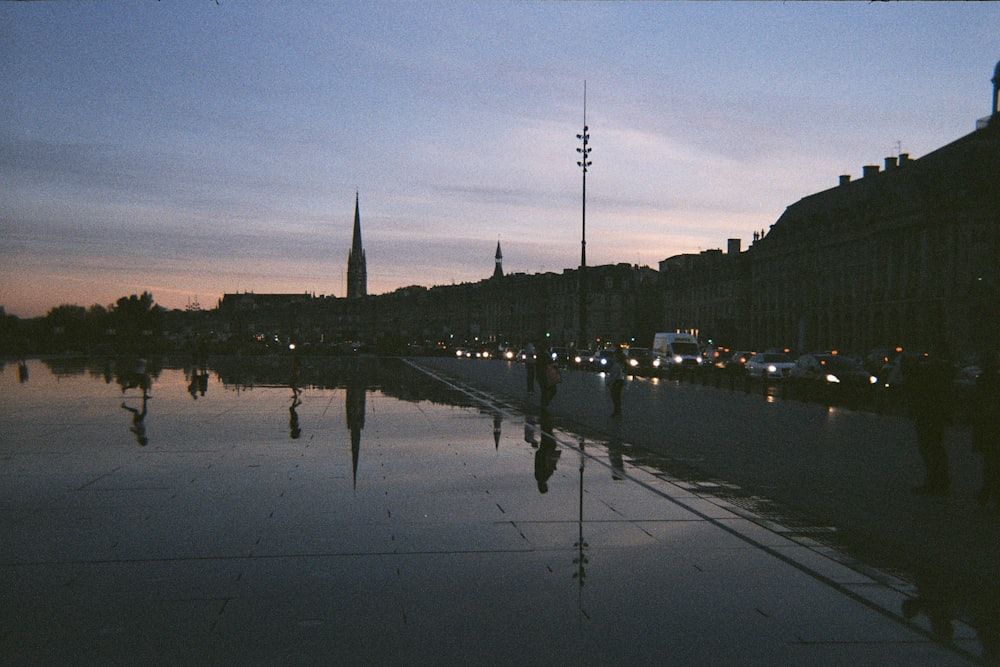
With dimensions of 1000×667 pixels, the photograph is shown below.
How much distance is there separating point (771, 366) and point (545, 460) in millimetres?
35531

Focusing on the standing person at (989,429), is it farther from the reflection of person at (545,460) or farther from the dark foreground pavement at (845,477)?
the reflection of person at (545,460)

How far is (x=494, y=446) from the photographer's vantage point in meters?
15.7

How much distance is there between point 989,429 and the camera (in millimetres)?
9977

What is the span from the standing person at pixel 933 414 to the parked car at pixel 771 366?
35.2m

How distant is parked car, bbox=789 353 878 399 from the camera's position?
3384 cm

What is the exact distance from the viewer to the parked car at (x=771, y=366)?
152 feet

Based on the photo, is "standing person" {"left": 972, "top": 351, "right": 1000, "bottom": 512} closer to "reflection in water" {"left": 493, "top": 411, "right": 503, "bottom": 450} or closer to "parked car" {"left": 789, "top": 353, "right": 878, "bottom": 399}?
"reflection in water" {"left": 493, "top": 411, "right": 503, "bottom": 450}

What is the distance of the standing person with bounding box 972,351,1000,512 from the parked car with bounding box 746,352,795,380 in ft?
118

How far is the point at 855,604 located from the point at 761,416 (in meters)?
17.5

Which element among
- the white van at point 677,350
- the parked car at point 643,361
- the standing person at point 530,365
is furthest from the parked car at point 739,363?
the standing person at point 530,365

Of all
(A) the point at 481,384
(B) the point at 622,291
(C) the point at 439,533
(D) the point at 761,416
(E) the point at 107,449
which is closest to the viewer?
(C) the point at 439,533

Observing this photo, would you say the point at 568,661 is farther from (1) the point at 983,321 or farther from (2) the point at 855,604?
(1) the point at 983,321

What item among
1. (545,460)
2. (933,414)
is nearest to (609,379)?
(545,460)

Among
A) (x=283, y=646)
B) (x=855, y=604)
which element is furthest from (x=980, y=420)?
(x=283, y=646)
